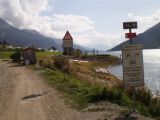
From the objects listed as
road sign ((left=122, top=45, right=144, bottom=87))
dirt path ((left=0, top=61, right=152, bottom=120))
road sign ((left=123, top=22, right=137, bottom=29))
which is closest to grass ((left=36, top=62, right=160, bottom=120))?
dirt path ((left=0, top=61, right=152, bottom=120))

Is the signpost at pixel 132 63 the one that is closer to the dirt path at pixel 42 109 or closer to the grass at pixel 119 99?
the dirt path at pixel 42 109

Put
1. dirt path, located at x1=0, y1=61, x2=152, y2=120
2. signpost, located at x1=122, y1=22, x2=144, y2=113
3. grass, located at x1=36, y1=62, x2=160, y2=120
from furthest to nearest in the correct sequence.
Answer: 1. grass, located at x1=36, y1=62, x2=160, y2=120
2. signpost, located at x1=122, y1=22, x2=144, y2=113
3. dirt path, located at x1=0, y1=61, x2=152, y2=120

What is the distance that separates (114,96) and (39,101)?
378cm

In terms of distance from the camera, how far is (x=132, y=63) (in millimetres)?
14992

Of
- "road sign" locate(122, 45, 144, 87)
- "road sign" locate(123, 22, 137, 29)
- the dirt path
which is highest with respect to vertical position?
"road sign" locate(123, 22, 137, 29)

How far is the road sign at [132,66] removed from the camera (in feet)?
49.0

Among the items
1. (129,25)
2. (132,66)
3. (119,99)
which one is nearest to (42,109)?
(119,99)

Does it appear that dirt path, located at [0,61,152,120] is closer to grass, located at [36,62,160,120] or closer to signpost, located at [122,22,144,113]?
grass, located at [36,62,160,120]

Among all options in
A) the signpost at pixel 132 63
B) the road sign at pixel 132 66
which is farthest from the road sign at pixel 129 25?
the road sign at pixel 132 66

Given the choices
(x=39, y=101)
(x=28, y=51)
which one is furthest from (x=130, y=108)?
(x=28, y=51)

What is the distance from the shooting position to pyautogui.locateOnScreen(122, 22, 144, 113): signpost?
1492 cm

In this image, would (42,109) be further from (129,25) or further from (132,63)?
(129,25)

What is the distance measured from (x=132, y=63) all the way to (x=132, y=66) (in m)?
0.12

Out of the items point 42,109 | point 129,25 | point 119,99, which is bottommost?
point 42,109
